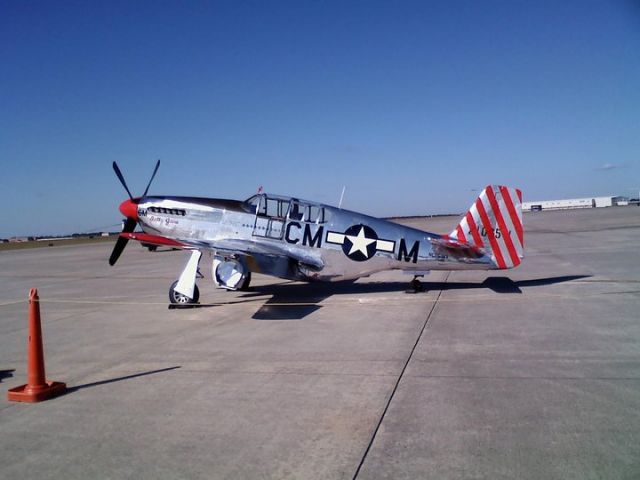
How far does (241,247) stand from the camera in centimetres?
1195

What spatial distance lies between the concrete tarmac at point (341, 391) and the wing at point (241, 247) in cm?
132

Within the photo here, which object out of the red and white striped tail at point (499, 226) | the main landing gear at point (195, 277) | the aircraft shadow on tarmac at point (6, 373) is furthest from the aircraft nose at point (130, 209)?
the red and white striped tail at point (499, 226)

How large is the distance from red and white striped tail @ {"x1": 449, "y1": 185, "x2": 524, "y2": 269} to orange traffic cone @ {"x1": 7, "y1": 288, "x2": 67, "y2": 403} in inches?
373

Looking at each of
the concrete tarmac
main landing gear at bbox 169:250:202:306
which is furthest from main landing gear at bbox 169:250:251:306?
the concrete tarmac

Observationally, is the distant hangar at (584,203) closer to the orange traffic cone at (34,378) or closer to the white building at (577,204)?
the white building at (577,204)

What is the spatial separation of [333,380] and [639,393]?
318cm

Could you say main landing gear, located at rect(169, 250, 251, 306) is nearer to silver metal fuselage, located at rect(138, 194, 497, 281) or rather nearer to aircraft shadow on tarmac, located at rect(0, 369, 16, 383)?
silver metal fuselage, located at rect(138, 194, 497, 281)

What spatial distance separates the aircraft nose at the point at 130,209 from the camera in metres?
13.3

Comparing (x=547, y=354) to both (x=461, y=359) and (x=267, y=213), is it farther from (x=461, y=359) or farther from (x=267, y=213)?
(x=267, y=213)

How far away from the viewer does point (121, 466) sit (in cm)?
386

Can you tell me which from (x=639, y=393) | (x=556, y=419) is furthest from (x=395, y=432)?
(x=639, y=393)

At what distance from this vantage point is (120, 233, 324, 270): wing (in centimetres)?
1125

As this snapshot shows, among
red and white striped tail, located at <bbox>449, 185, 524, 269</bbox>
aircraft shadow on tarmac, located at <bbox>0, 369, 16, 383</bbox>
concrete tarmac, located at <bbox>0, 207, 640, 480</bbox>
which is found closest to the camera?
concrete tarmac, located at <bbox>0, 207, 640, 480</bbox>

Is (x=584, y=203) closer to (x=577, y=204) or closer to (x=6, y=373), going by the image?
(x=577, y=204)
